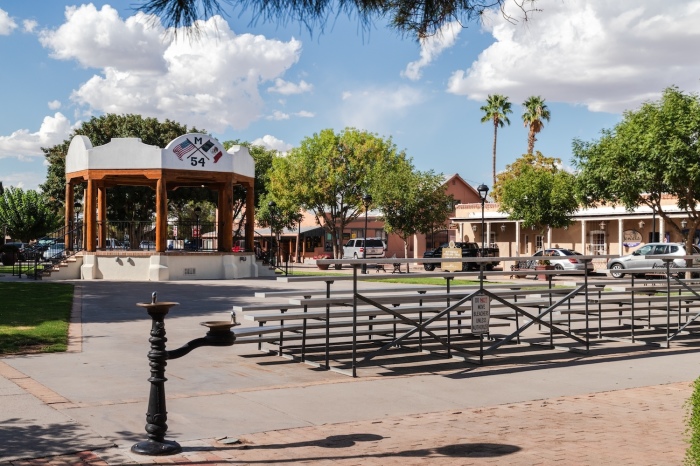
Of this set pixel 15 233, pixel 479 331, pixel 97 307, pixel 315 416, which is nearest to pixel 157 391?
pixel 315 416

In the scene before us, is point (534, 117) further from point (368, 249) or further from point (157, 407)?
point (157, 407)

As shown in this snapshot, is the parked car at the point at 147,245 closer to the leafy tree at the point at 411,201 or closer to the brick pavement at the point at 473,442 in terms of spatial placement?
the leafy tree at the point at 411,201

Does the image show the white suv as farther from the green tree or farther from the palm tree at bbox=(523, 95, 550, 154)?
the palm tree at bbox=(523, 95, 550, 154)

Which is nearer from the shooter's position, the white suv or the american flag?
the american flag

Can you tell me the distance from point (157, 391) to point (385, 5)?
4.40 m

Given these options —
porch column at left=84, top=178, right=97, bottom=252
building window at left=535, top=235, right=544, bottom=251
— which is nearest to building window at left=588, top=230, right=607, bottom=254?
building window at left=535, top=235, right=544, bottom=251

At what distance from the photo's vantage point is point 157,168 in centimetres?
3344

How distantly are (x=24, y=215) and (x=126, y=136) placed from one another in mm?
22984

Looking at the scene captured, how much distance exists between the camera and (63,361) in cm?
1057

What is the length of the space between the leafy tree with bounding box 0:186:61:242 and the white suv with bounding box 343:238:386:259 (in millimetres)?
26143

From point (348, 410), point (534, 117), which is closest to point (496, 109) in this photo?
point (534, 117)

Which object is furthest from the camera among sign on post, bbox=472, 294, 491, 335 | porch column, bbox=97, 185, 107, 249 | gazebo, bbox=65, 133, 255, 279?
porch column, bbox=97, 185, 107, 249

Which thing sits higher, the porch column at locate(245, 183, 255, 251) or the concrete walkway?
the porch column at locate(245, 183, 255, 251)

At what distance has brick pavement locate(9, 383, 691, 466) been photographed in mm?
5988
